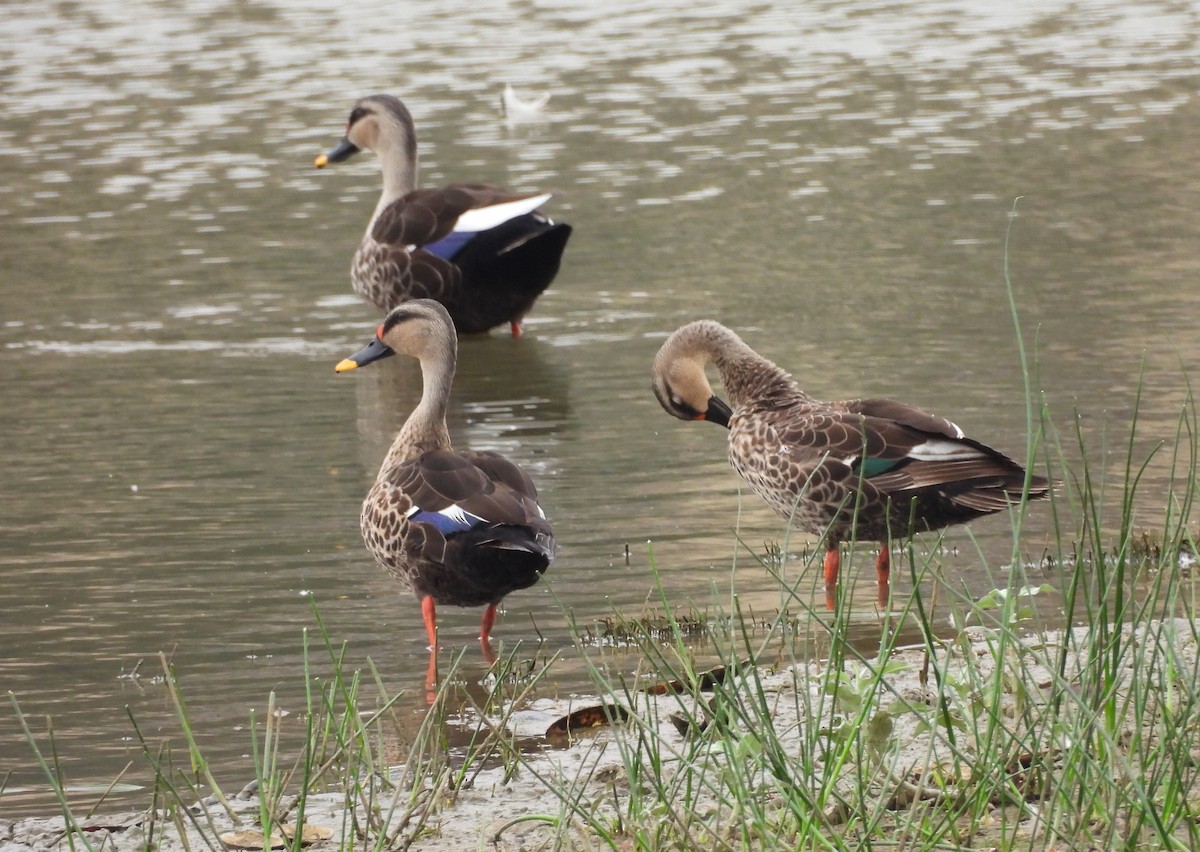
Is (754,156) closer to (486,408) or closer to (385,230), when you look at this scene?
(385,230)

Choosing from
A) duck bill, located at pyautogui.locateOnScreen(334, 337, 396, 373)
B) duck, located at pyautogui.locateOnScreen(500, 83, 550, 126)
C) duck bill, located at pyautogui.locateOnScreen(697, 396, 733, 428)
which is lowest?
duck, located at pyautogui.locateOnScreen(500, 83, 550, 126)

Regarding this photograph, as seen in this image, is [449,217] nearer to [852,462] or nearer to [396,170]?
[396,170]

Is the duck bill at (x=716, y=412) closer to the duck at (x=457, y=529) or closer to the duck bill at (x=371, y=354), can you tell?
the duck at (x=457, y=529)

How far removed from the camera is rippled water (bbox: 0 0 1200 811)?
7.08 meters

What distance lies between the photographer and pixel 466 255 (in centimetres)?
1216

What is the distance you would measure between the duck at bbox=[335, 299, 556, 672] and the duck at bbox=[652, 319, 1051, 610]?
872mm

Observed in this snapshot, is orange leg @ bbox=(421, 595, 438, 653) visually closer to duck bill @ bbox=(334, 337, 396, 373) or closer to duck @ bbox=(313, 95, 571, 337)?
duck bill @ bbox=(334, 337, 396, 373)

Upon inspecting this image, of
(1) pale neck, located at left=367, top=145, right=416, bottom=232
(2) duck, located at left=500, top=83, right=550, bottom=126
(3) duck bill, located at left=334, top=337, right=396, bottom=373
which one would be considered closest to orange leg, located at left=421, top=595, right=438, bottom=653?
(3) duck bill, located at left=334, top=337, right=396, bottom=373

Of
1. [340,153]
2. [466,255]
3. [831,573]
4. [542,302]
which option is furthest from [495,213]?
[831,573]

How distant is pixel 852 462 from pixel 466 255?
19.4 ft

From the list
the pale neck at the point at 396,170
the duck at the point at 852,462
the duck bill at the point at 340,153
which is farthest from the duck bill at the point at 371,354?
the duck bill at the point at 340,153

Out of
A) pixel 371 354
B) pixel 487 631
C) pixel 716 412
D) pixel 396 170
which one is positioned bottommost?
pixel 487 631

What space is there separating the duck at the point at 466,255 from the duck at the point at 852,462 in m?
4.83

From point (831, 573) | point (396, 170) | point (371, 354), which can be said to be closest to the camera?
point (831, 573)
